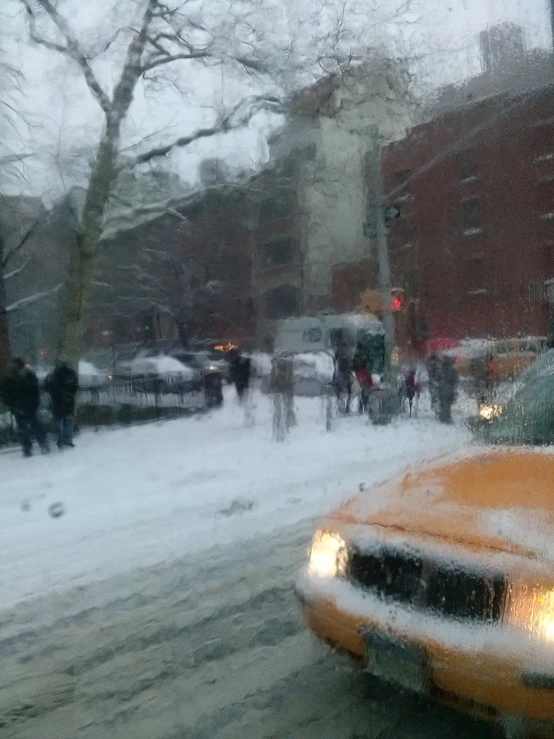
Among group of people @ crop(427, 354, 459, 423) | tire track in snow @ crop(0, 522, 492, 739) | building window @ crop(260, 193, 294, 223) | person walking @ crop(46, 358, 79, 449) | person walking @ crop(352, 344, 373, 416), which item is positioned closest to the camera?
tire track in snow @ crop(0, 522, 492, 739)

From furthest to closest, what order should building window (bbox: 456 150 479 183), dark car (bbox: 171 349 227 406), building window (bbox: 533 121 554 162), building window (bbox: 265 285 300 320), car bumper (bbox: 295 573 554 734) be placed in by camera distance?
building window (bbox: 533 121 554 162) → building window (bbox: 456 150 479 183) → dark car (bbox: 171 349 227 406) → building window (bbox: 265 285 300 320) → car bumper (bbox: 295 573 554 734)

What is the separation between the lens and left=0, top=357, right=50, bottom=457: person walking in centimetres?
1066

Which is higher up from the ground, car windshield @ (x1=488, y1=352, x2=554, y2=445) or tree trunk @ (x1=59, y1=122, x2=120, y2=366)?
tree trunk @ (x1=59, y1=122, x2=120, y2=366)

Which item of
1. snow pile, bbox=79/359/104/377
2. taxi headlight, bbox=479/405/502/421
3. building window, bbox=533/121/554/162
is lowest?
taxi headlight, bbox=479/405/502/421

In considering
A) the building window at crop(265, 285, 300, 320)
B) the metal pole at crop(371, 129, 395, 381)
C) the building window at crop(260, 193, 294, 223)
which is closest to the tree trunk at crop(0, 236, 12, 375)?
the building window at crop(265, 285, 300, 320)

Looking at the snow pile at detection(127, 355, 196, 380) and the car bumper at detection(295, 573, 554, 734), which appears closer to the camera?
the car bumper at detection(295, 573, 554, 734)

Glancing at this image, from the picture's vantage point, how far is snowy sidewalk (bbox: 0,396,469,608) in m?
5.86

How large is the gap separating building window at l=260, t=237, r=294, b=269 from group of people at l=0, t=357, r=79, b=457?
414 cm

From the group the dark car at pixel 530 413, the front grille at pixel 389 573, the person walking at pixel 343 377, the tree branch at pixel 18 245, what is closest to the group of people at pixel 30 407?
the tree branch at pixel 18 245

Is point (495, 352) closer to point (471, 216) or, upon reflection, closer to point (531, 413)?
point (471, 216)

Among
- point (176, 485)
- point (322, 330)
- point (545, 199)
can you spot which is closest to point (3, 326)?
point (176, 485)

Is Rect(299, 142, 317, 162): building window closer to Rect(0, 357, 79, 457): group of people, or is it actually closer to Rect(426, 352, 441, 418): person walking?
Rect(426, 352, 441, 418): person walking

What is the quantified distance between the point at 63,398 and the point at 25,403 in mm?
698

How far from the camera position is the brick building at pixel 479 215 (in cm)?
1192
